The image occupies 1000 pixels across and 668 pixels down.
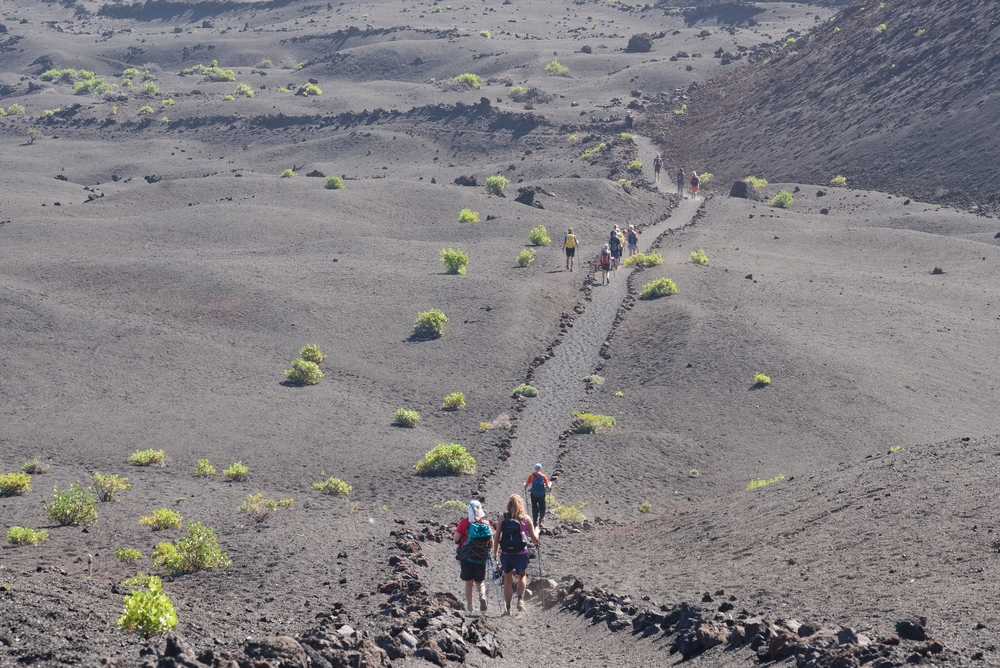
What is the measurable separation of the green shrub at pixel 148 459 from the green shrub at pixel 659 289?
53.8 ft

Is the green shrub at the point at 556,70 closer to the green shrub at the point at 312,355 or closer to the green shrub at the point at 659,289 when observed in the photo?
the green shrub at the point at 659,289

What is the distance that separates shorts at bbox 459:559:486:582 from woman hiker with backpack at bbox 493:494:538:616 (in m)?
0.29

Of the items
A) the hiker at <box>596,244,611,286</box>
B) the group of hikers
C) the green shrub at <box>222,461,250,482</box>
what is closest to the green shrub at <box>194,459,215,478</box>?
the green shrub at <box>222,461,250,482</box>

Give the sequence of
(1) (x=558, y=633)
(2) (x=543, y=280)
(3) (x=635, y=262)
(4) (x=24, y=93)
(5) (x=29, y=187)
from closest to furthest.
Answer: (1) (x=558, y=633), (2) (x=543, y=280), (3) (x=635, y=262), (5) (x=29, y=187), (4) (x=24, y=93)

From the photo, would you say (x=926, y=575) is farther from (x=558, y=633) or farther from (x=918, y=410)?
(x=918, y=410)

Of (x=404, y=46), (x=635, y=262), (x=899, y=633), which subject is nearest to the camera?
(x=899, y=633)

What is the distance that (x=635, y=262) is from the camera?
3653cm

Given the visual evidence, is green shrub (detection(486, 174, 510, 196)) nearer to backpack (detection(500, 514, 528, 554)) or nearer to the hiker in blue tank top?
the hiker in blue tank top

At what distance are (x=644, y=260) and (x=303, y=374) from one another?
14.6 meters

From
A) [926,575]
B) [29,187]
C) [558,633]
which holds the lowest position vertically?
[29,187]

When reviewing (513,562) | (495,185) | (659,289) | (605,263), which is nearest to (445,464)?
(513,562)

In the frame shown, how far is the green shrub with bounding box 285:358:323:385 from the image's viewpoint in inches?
1005

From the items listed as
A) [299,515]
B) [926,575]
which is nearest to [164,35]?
[299,515]

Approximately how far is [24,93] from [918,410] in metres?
73.1
